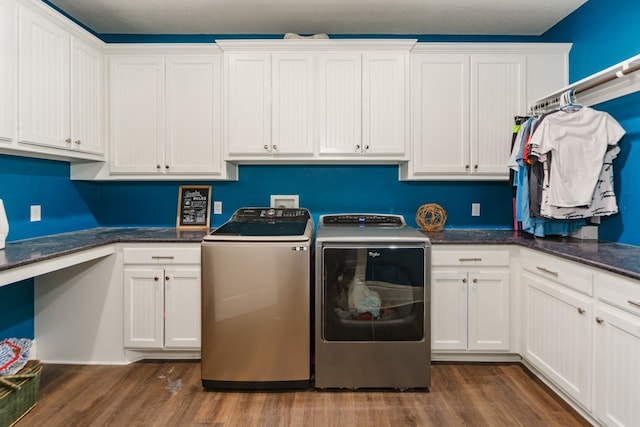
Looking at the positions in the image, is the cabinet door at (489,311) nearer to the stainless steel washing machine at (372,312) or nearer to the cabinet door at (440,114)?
the stainless steel washing machine at (372,312)

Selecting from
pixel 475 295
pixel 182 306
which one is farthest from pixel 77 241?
pixel 475 295

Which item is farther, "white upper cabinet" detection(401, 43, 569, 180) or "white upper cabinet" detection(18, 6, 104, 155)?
"white upper cabinet" detection(401, 43, 569, 180)

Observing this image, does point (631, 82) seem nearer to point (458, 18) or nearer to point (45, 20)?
point (458, 18)

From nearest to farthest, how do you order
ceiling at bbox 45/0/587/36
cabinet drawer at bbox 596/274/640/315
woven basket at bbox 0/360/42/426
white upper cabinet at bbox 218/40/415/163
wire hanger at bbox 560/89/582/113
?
cabinet drawer at bbox 596/274/640/315
woven basket at bbox 0/360/42/426
wire hanger at bbox 560/89/582/113
ceiling at bbox 45/0/587/36
white upper cabinet at bbox 218/40/415/163

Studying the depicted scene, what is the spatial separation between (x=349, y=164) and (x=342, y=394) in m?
1.74

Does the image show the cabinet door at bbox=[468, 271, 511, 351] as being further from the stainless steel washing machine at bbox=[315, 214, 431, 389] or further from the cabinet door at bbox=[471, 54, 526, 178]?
the cabinet door at bbox=[471, 54, 526, 178]

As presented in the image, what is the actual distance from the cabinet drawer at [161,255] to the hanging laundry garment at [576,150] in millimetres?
2366

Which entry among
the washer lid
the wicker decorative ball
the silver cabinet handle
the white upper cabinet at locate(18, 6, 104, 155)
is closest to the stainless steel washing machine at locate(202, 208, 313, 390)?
the washer lid

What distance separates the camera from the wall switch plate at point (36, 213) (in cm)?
235

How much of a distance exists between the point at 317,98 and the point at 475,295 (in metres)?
1.81

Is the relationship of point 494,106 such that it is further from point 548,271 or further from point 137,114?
point 137,114

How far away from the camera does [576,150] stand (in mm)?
2131

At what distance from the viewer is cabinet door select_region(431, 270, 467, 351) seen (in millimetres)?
2348

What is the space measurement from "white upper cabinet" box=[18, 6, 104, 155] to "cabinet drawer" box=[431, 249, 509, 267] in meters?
2.58
